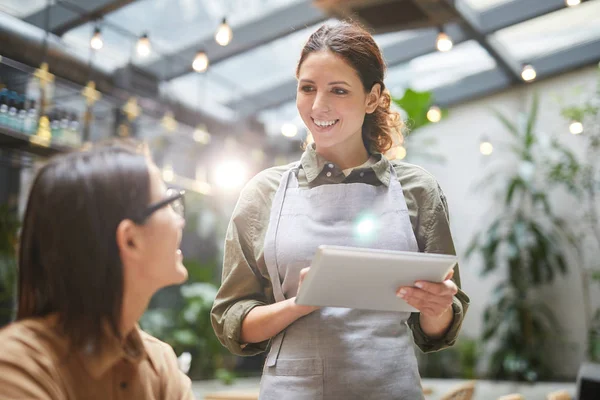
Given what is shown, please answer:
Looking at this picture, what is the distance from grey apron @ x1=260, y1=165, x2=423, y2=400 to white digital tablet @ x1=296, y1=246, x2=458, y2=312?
118 mm

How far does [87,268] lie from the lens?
106 centimetres

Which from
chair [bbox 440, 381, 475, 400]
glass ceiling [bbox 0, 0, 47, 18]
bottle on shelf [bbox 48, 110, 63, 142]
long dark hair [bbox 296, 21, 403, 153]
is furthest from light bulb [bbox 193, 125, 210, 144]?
long dark hair [bbox 296, 21, 403, 153]

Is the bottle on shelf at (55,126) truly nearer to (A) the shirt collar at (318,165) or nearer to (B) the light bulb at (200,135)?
(B) the light bulb at (200,135)

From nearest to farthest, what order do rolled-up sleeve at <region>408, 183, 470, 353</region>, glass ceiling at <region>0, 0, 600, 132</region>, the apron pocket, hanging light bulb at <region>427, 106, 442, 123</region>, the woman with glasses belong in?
the woman with glasses < the apron pocket < rolled-up sleeve at <region>408, 183, 470, 353</region> < glass ceiling at <region>0, 0, 600, 132</region> < hanging light bulb at <region>427, 106, 442, 123</region>

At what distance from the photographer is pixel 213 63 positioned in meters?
8.01

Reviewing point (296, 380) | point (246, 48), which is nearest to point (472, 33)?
point (246, 48)

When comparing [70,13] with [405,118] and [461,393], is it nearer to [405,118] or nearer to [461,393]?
[405,118]

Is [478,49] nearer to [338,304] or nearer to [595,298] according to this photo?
[595,298]

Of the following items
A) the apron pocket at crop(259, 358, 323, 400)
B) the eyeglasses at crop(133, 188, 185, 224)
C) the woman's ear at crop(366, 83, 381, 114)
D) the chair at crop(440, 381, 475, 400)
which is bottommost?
the chair at crop(440, 381, 475, 400)

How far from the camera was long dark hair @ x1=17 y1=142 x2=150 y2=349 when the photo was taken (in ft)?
3.44

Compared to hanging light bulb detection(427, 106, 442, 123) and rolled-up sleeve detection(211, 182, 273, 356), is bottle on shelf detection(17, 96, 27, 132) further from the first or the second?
rolled-up sleeve detection(211, 182, 273, 356)

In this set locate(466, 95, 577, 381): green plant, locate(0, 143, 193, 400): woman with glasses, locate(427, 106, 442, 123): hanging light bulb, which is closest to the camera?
locate(0, 143, 193, 400): woman with glasses

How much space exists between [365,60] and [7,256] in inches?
211

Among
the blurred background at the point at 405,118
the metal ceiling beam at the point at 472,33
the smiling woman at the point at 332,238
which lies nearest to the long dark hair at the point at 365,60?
the smiling woman at the point at 332,238
